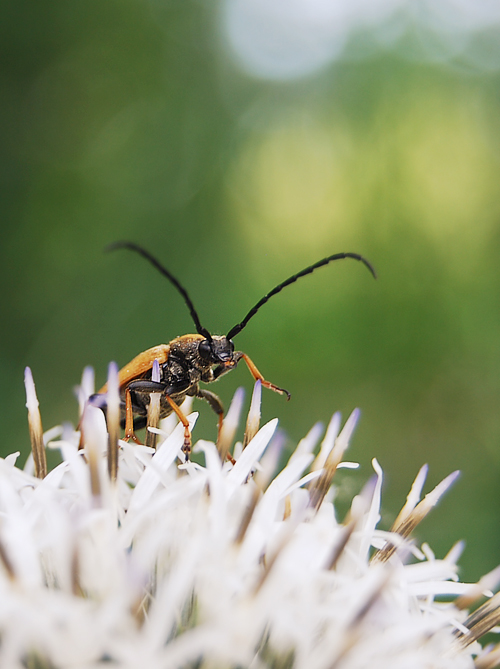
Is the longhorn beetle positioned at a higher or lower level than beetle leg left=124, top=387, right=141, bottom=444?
higher

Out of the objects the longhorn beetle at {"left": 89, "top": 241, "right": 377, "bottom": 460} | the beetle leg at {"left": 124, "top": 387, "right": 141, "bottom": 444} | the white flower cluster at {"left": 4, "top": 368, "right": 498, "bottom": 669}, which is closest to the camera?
the white flower cluster at {"left": 4, "top": 368, "right": 498, "bottom": 669}

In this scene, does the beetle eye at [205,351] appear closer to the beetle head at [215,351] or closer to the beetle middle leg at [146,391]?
the beetle head at [215,351]

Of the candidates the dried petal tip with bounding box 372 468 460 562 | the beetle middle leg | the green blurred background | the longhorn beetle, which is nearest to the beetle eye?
the longhorn beetle

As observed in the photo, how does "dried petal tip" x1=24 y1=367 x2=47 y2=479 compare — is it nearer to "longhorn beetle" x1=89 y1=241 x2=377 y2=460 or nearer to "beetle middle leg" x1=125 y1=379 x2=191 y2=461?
"beetle middle leg" x1=125 y1=379 x2=191 y2=461

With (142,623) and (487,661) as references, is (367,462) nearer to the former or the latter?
(487,661)

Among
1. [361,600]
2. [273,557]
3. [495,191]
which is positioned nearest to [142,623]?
[273,557]

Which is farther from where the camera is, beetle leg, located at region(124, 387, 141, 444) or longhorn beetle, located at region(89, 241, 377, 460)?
longhorn beetle, located at region(89, 241, 377, 460)
